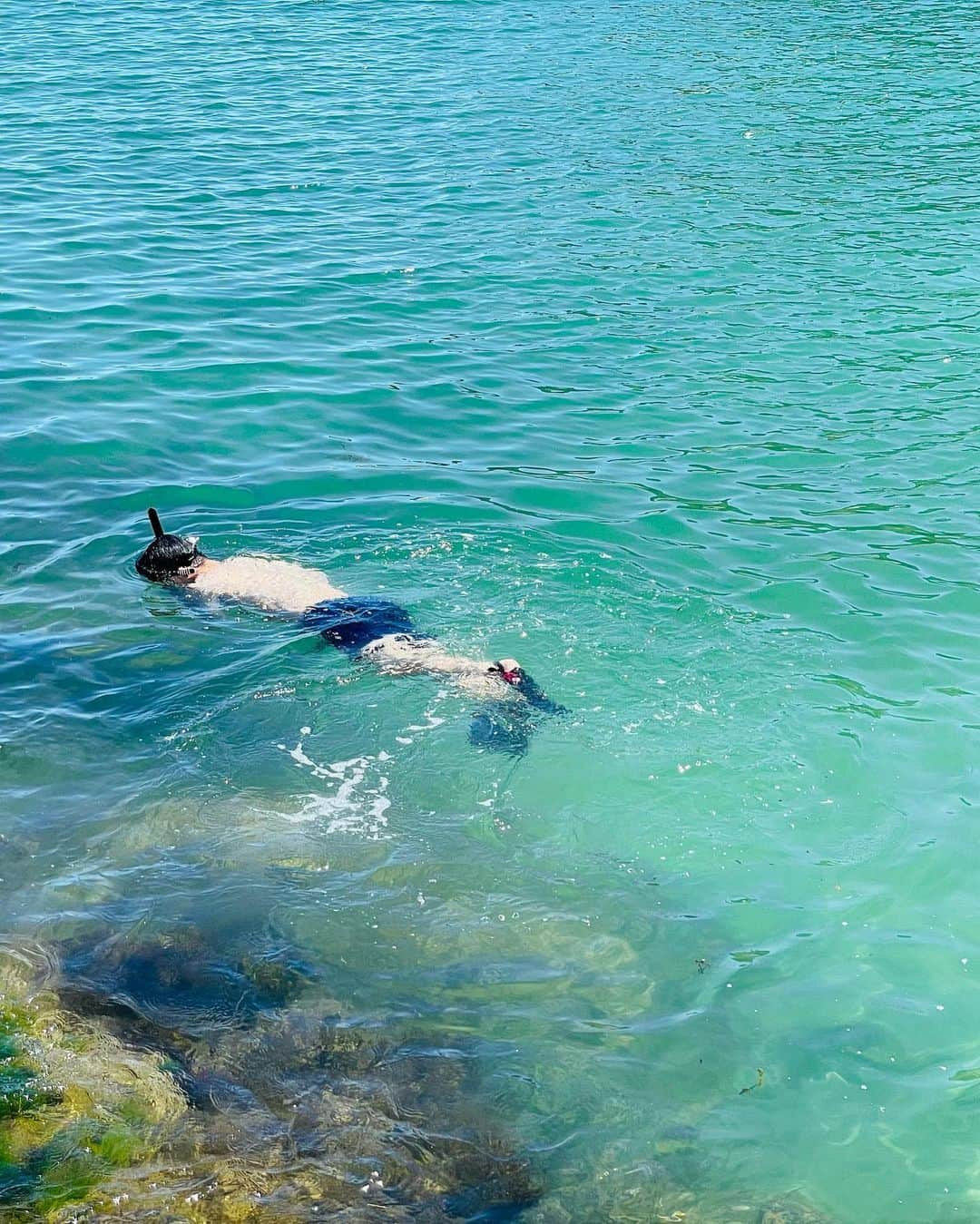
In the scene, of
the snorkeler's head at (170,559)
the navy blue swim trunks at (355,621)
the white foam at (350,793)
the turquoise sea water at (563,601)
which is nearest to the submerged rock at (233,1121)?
the turquoise sea water at (563,601)

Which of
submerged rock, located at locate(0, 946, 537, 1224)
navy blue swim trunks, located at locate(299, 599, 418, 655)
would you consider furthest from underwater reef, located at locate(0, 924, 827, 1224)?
navy blue swim trunks, located at locate(299, 599, 418, 655)

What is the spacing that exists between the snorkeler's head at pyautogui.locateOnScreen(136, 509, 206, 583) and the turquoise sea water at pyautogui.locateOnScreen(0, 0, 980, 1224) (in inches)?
9.9

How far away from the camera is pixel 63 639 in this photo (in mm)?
10922

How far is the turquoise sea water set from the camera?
23.6ft

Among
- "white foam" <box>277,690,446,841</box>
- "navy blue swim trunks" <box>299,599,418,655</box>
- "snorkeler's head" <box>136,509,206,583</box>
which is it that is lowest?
"white foam" <box>277,690,446,841</box>

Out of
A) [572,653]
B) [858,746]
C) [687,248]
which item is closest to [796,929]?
[858,746]

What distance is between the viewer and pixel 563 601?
11.1 meters

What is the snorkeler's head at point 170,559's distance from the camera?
11.2 meters

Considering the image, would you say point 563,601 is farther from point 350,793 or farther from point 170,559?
point 170,559

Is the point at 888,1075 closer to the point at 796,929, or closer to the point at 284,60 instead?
the point at 796,929

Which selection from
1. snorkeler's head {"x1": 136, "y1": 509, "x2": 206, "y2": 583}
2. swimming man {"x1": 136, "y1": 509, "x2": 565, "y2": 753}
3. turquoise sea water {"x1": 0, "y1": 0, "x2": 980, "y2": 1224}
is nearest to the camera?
turquoise sea water {"x1": 0, "y1": 0, "x2": 980, "y2": 1224}

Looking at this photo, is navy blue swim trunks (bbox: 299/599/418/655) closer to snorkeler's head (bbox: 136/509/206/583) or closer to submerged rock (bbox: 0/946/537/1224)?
→ snorkeler's head (bbox: 136/509/206/583)

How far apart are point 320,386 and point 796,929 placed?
9981mm

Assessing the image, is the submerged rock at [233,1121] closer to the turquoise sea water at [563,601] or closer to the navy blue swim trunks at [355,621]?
the turquoise sea water at [563,601]
